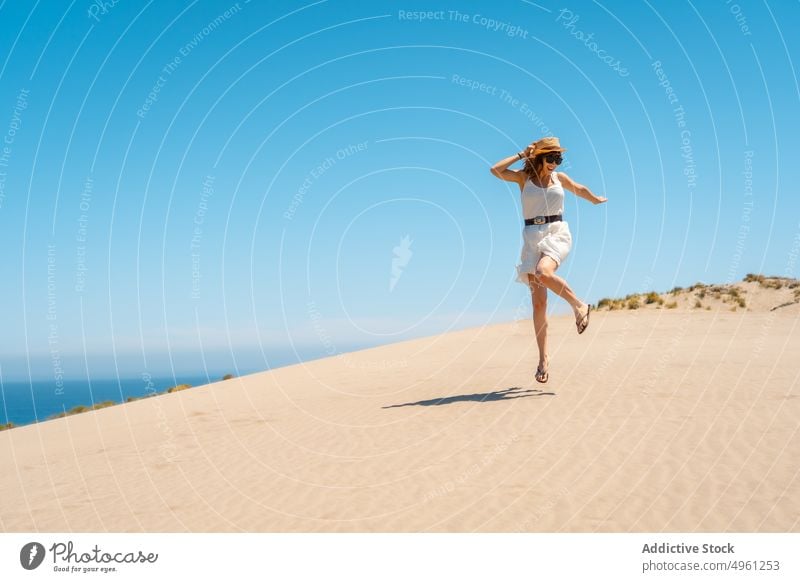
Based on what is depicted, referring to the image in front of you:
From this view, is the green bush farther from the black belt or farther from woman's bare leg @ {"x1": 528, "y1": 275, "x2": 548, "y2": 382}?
the black belt

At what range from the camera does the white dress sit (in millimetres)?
9734

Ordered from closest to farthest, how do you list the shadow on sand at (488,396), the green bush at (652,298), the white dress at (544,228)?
1. the white dress at (544,228)
2. the shadow on sand at (488,396)
3. the green bush at (652,298)

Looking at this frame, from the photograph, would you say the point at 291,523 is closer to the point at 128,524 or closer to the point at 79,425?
the point at 128,524

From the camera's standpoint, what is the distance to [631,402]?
29.6ft

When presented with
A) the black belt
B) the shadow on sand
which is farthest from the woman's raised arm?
the shadow on sand

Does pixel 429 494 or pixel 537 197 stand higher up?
pixel 537 197

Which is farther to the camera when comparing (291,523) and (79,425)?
(79,425)

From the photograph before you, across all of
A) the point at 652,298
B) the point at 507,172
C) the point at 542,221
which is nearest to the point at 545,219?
the point at 542,221

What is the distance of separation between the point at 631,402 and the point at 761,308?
75.7ft

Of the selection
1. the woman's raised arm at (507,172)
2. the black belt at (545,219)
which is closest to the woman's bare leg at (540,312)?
the black belt at (545,219)

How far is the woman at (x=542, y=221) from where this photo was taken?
31.6 ft

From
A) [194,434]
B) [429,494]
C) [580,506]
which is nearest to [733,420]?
[580,506]

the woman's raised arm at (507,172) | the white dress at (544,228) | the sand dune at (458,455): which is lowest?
the sand dune at (458,455)

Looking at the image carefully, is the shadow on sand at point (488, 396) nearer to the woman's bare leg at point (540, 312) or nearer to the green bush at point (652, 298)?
the woman's bare leg at point (540, 312)
